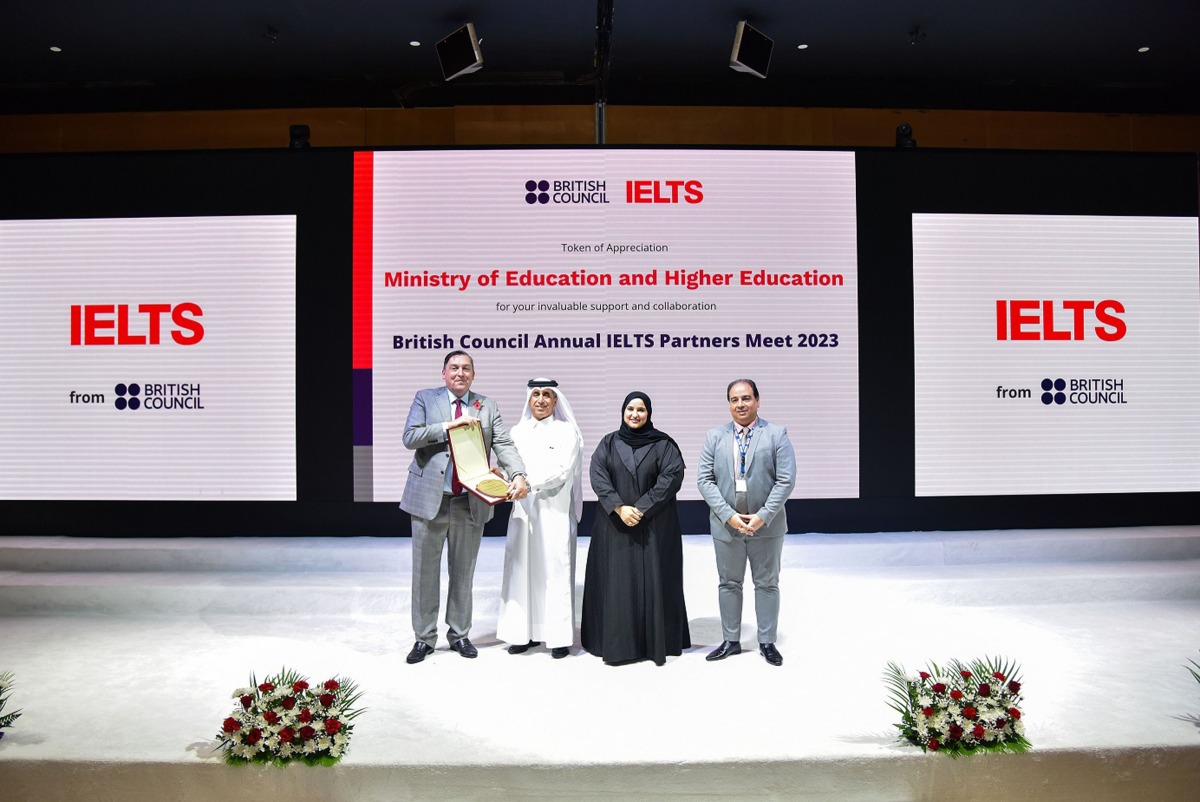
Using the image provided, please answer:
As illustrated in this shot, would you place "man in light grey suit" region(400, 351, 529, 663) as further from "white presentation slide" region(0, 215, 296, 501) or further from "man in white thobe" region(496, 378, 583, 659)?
"white presentation slide" region(0, 215, 296, 501)

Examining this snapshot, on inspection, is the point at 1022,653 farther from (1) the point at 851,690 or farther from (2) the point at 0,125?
(2) the point at 0,125

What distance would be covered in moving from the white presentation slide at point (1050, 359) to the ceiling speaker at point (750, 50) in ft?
5.37

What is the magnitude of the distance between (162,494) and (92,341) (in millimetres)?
1203

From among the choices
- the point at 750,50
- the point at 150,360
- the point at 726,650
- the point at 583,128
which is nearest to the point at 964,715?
the point at 726,650

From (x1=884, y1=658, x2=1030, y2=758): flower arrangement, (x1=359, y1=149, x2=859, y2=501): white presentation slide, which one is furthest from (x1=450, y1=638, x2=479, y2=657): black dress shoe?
(x1=884, y1=658, x2=1030, y2=758): flower arrangement

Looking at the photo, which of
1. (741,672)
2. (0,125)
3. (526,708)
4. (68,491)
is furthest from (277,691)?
(0,125)

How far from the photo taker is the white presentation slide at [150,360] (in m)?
5.76

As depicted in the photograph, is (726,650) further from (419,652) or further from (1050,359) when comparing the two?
(1050,359)

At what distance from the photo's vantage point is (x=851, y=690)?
11.8 feet

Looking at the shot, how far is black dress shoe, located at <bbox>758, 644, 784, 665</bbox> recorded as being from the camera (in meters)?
3.97

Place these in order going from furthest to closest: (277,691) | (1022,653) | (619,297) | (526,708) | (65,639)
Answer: (619,297) < (65,639) < (1022,653) < (526,708) < (277,691)

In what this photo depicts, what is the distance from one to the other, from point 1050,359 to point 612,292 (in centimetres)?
319

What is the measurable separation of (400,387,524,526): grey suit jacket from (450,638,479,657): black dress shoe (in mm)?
609

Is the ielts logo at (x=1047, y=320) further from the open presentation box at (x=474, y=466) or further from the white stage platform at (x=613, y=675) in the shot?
the open presentation box at (x=474, y=466)
